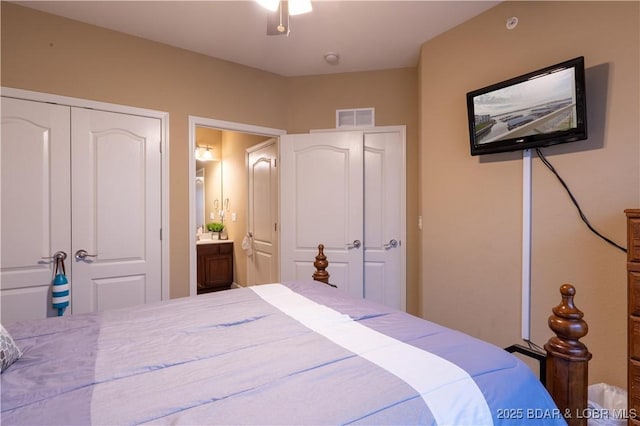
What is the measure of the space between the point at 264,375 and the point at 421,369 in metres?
0.45

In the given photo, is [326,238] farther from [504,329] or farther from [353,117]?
[504,329]

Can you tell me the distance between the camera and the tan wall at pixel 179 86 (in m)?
2.37

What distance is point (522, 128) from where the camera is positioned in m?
2.10

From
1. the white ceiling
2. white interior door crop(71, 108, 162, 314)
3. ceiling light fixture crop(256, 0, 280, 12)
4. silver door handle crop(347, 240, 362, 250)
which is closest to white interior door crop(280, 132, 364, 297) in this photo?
silver door handle crop(347, 240, 362, 250)

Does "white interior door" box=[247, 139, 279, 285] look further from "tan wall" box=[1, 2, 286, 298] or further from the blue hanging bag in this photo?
the blue hanging bag

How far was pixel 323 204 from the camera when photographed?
134 inches

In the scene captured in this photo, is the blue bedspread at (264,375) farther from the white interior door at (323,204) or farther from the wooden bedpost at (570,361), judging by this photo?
the white interior door at (323,204)

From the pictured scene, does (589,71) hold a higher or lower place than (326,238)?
higher

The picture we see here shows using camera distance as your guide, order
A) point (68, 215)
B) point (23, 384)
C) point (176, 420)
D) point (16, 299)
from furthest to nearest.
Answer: point (68, 215) < point (16, 299) < point (23, 384) < point (176, 420)

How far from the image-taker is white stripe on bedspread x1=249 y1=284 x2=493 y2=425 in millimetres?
874

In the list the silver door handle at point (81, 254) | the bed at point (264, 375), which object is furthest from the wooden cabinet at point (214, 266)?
the bed at point (264, 375)

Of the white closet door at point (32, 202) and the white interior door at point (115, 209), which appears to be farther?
the white interior door at point (115, 209)

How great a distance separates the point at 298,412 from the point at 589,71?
2290 millimetres

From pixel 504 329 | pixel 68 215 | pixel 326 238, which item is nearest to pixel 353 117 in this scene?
pixel 326 238
